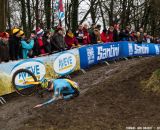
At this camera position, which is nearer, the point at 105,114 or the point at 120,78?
the point at 105,114

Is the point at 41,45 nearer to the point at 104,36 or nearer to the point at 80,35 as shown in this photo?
the point at 80,35

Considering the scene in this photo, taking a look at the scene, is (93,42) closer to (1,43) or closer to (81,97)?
(1,43)

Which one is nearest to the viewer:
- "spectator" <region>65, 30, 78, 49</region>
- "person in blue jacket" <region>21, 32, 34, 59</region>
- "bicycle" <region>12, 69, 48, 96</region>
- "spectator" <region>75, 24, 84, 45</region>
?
"bicycle" <region>12, 69, 48, 96</region>

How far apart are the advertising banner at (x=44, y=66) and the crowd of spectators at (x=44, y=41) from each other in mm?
472

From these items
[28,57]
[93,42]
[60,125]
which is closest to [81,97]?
[60,125]

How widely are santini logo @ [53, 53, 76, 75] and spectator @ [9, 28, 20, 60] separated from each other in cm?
163

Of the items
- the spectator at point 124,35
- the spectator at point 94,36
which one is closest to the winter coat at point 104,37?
the spectator at point 94,36

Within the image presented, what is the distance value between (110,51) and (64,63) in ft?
15.6

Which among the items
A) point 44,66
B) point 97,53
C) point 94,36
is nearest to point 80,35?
point 94,36

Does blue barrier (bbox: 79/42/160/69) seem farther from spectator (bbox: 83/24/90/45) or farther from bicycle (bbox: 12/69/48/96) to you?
bicycle (bbox: 12/69/48/96)

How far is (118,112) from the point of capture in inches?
A: 416

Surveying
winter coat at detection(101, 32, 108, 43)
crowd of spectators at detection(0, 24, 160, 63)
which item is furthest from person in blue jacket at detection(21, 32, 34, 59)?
winter coat at detection(101, 32, 108, 43)

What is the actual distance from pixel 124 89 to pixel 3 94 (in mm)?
4143

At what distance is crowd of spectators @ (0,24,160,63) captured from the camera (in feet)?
49.0
